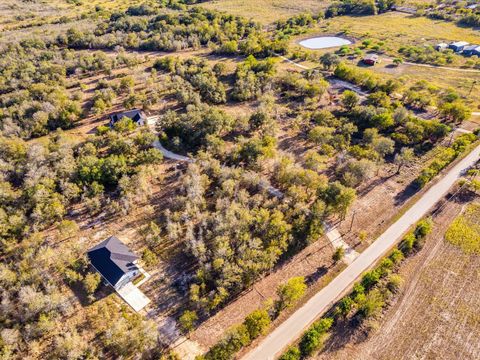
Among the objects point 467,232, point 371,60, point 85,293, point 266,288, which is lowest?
point 467,232

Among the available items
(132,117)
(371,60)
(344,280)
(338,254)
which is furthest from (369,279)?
(371,60)

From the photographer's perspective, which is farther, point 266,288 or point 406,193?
point 406,193

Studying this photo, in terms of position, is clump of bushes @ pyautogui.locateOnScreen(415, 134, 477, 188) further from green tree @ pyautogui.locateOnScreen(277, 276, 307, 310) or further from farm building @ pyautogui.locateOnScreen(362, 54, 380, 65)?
farm building @ pyautogui.locateOnScreen(362, 54, 380, 65)

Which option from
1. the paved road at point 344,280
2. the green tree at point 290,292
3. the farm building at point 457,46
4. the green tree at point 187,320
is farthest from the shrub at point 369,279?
the farm building at point 457,46

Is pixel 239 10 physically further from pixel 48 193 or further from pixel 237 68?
pixel 48 193

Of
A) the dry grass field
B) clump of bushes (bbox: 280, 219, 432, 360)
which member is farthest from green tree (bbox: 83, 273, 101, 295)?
the dry grass field

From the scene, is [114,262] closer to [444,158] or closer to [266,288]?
[266,288]
